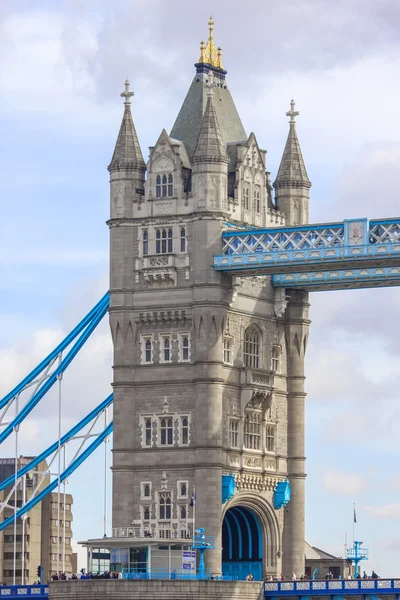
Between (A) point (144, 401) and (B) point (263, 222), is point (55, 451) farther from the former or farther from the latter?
(B) point (263, 222)

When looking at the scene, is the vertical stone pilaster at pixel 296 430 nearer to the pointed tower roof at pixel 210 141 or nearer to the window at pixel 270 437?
the window at pixel 270 437

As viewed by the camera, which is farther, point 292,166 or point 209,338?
point 292,166

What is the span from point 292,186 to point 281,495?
20.5 m

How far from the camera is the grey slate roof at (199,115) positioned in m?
128

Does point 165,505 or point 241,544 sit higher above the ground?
point 165,505

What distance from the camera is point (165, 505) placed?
121750mm

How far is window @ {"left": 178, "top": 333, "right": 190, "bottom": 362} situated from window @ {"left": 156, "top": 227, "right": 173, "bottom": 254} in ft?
18.0

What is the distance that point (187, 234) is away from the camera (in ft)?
405

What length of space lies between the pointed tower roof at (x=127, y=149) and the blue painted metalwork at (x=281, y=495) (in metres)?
22.1

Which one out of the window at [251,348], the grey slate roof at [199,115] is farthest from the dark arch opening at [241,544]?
the grey slate roof at [199,115]

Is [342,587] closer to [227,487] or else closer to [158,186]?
[227,487]

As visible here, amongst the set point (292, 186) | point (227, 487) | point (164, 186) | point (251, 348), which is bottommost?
point (227, 487)

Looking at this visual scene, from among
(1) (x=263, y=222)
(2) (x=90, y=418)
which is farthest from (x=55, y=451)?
(1) (x=263, y=222)

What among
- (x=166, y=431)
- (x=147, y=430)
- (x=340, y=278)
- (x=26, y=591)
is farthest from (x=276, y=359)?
(x=26, y=591)
